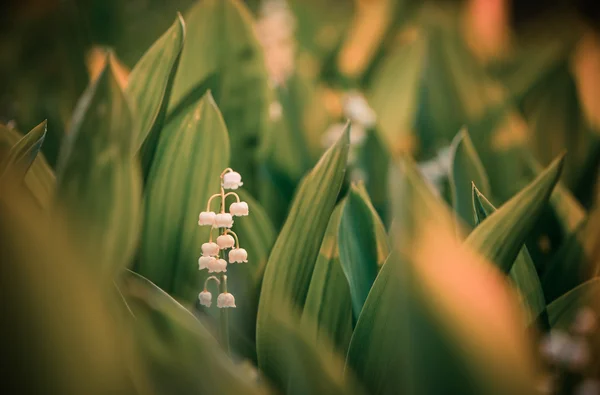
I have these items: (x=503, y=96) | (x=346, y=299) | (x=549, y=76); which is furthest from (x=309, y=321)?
(x=549, y=76)

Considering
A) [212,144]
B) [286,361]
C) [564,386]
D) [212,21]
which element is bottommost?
[564,386]

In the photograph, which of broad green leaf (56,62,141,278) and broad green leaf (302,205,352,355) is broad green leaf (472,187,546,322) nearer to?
broad green leaf (302,205,352,355)

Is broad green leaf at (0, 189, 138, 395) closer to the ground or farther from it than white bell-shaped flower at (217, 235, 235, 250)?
farther from it

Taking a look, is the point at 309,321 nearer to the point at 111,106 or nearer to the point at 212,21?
the point at 111,106

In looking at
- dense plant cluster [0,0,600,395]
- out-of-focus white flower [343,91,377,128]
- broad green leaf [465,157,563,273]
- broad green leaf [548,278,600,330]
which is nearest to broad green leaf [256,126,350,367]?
dense plant cluster [0,0,600,395]

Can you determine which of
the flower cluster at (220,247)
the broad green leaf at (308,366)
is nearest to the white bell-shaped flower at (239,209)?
the flower cluster at (220,247)

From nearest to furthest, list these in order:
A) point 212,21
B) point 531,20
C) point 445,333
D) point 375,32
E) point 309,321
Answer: point 445,333 → point 309,321 → point 212,21 → point 375,32 → point 531,20
